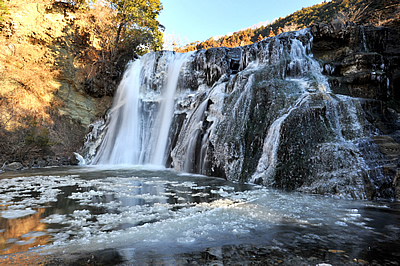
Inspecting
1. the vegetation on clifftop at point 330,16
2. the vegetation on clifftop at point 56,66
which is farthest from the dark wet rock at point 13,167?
the vegetation on clifftop at point 330,16

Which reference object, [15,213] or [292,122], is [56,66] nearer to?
[15,213]

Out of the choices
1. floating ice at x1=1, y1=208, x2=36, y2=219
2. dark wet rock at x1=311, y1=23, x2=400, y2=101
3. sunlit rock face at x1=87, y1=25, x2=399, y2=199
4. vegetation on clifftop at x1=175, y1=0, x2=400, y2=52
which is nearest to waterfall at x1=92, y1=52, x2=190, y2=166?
sunlit rock face at x1=87, y1=25, x2=399, y2=199

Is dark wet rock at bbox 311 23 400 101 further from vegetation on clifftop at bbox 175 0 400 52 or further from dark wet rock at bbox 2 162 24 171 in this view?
dark wet rock at bbox 2 162 24 171

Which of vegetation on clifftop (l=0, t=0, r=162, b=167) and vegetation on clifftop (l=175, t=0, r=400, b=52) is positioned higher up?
vegetation on clifftop (l=175, t=0, r=400, b=52)

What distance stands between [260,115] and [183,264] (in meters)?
6.34

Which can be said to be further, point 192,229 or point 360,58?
point 360,58

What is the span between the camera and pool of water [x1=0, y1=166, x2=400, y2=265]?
205 centimetres

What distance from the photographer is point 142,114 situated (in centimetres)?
1310

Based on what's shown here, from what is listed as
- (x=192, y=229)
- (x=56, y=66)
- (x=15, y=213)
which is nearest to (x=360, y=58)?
(x=192, y=229)

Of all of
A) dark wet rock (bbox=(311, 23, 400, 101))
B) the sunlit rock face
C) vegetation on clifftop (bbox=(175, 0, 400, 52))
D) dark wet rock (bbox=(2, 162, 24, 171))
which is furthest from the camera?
vegetation on clifftop (bbox=(175, 0, 400, 52))

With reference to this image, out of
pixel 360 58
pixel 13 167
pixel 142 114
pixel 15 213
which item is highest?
pixel 360 58

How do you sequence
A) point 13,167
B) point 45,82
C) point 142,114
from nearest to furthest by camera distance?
point 13,167
point 142,114
point 45,82

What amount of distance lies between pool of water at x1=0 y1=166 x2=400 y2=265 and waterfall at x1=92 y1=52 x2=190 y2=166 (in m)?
6.72

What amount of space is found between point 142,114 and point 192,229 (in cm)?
1102
